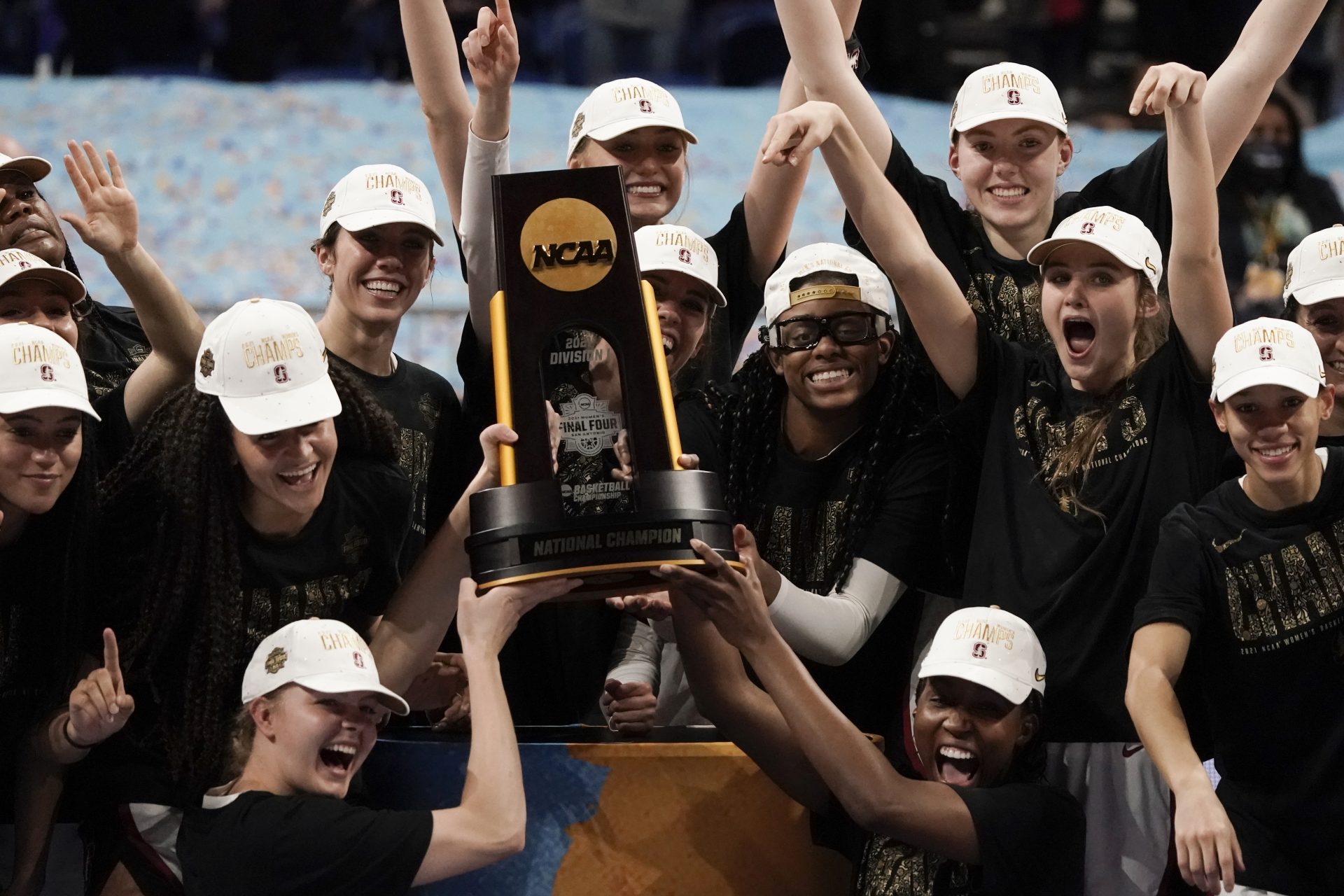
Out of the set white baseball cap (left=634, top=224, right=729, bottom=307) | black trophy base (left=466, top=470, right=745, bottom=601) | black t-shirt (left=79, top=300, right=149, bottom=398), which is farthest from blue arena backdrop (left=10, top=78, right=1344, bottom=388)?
black trophy base (left=466, top=470, right=745, bottom=601)

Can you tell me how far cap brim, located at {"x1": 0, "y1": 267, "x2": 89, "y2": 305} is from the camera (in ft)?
14.2

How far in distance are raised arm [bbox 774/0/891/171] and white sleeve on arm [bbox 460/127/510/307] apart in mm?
820

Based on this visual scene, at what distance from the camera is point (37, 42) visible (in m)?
13.8

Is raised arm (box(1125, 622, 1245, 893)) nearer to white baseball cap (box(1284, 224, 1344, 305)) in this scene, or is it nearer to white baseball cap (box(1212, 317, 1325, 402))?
white baseball cap (box(1212, 317, 1325, 402))

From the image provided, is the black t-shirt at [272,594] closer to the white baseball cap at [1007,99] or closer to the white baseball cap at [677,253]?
the white baseball cap at [677,253]

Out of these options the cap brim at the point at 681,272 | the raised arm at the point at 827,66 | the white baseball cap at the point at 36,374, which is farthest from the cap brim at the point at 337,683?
the raised arm at the point at 827,66

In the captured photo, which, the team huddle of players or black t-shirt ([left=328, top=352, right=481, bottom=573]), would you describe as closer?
the team huddle of players

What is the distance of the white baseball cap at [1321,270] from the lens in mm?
4328

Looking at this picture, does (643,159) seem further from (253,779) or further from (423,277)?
(253,779)

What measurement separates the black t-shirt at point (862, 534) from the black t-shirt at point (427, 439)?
603 mm

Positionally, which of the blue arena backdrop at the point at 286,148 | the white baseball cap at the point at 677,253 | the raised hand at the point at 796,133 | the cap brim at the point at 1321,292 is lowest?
the cap brim at the point at 1321,292

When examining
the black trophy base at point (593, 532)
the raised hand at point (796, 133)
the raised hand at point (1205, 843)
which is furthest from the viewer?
the raised hand at point (796, 133)

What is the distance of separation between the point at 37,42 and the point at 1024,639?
11770mm

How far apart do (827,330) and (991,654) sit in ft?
3.02
